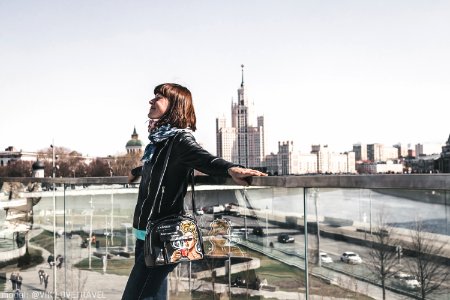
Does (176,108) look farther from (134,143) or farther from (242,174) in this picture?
(134,143)

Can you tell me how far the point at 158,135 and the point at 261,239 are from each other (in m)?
0.68

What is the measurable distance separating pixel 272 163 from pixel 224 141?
571 inches

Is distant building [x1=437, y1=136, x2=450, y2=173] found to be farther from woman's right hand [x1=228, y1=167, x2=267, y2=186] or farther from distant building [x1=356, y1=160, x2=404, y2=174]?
woman's right hand [x1=228, y1=167, x2=267, y2=186]

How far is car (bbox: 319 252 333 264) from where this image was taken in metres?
1.94

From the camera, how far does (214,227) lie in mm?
2689

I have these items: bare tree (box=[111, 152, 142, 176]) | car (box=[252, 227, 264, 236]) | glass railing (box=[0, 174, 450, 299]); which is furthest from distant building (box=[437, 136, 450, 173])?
car (box=[252, 227, 264, 236])

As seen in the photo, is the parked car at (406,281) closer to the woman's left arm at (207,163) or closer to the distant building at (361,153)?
the woman's left arm at (207,163)

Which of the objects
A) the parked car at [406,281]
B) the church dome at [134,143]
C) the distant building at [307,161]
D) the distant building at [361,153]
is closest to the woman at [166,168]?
the parked car at [406,281]

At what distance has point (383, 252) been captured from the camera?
1.71 meters

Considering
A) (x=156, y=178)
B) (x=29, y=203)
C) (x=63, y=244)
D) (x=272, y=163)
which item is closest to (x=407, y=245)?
(x=156, y=178)

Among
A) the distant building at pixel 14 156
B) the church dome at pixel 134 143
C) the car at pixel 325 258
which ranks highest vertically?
the church dome at pixel 134 143

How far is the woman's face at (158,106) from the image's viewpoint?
2.35m

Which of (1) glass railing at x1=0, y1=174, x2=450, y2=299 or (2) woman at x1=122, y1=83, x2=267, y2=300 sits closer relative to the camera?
(1) glass railing at x1=0, y1=174, x2=450, y2=299

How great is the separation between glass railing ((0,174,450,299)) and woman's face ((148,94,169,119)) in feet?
1.51
